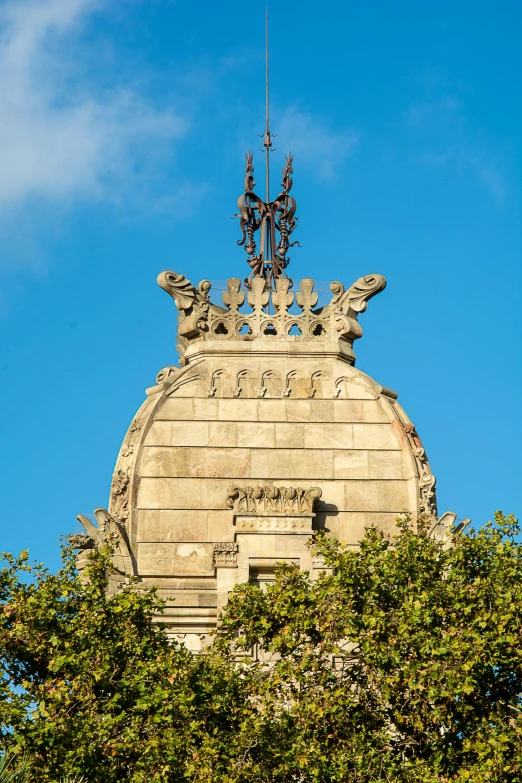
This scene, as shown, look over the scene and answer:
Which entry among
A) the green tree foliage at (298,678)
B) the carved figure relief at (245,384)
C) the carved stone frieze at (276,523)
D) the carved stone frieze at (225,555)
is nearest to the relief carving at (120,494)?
the carved stone frieze at (225,555)

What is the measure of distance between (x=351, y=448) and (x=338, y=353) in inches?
99.6

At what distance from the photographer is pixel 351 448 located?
52062 mm

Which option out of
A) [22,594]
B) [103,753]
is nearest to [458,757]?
[103,753]

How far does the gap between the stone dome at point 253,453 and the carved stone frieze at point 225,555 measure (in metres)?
0.02

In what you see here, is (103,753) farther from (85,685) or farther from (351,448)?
(351,448)

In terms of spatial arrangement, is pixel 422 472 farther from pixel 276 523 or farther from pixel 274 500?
pixel 276 523

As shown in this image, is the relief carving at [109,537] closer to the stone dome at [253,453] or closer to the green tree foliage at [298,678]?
the stone dome at [253,453]

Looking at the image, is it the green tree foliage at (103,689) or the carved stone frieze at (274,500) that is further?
the carved stone frieze at (274,500)

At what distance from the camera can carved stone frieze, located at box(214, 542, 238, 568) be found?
4928cm

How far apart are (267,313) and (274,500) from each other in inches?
240

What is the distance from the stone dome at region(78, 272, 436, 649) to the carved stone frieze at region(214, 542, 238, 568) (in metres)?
0.02

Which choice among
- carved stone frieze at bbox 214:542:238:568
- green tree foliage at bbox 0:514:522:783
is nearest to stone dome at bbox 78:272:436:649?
carved stone frieze at bbox 214:542:238:568

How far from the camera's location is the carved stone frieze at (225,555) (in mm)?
49281

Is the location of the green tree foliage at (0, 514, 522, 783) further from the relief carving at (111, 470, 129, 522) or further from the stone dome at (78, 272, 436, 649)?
the relief carving at (111, 470, 129, 522)
